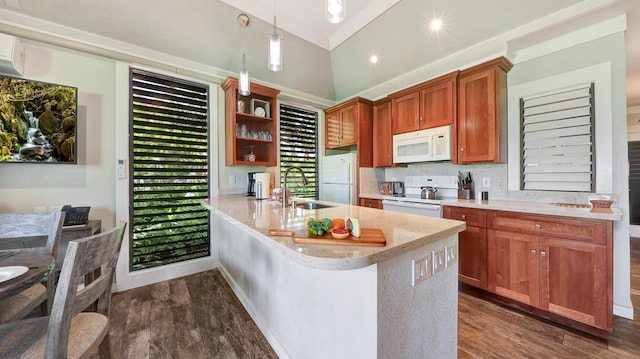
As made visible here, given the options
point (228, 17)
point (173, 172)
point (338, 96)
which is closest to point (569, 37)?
point (338, 96)

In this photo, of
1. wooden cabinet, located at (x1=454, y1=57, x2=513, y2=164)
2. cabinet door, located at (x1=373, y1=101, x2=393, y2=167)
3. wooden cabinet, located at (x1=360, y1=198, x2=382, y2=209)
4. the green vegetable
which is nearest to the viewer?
the green vegetable

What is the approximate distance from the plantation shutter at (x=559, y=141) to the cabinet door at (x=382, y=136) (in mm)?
1562

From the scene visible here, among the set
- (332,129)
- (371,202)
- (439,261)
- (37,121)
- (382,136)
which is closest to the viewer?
(439,261)

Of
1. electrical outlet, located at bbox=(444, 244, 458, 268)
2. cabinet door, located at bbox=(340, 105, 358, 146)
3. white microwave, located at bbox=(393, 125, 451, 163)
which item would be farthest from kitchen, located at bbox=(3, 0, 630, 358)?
electrical outlet, located at bbox=(444, 244, 458, 268)

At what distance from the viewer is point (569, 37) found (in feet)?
7.63

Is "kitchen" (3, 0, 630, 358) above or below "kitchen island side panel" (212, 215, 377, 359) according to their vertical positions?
above

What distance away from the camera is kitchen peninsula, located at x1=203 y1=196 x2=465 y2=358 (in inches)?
35.7

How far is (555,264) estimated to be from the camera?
1.93 metres

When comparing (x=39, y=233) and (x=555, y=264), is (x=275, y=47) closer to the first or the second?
(x=39, y=233)

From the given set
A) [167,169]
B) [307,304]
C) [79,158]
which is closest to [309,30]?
[167,169]

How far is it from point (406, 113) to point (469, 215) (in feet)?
5.31

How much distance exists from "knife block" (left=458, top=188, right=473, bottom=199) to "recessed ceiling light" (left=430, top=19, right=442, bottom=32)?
6.27 feet

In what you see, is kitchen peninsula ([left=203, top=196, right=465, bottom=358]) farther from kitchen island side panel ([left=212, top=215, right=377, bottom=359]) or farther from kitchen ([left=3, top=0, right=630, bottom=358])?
kitchen ([left=3, top=0, right=630, bottom=358])

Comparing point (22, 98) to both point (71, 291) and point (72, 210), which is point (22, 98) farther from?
point (71, 291)
